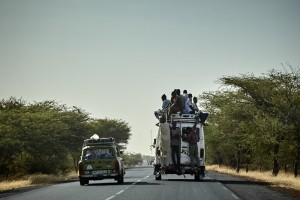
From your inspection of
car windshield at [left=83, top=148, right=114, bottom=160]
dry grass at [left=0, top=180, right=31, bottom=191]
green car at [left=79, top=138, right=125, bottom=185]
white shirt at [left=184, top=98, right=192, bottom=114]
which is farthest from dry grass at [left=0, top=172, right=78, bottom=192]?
white shirt at [left=184, top=98, right=192, bottom=114]

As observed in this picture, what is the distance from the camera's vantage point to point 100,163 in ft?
96.2

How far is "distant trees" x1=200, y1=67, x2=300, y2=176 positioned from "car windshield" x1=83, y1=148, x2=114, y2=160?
9.35m

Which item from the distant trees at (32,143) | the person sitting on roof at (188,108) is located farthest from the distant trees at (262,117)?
the distant trees at (32,143)

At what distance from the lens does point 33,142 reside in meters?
44.2

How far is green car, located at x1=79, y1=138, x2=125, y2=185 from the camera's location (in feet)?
96.0

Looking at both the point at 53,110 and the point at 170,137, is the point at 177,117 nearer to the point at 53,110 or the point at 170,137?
the point at 170,137

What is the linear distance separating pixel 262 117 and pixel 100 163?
12559 millimetres

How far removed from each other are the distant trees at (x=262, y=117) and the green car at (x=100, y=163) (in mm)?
9232

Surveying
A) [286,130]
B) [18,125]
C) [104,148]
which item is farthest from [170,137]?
[18,125]

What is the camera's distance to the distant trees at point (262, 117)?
34.3 meters

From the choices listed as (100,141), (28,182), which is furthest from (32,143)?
(100,141)

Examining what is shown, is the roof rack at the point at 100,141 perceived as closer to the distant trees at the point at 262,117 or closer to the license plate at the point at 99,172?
the license plate at the point at 99,172

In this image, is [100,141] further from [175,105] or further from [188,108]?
[188,108]

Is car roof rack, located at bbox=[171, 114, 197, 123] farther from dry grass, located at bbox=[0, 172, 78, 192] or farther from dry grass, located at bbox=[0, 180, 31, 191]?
dry grass, located at bbox=[0, 172, 78, 192]
